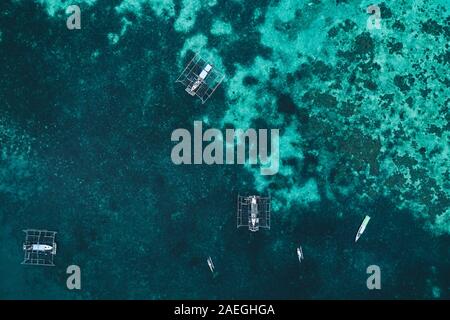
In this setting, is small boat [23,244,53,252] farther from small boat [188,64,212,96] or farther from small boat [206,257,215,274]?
small boat [188,64,212,96]

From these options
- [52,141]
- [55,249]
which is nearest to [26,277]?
[55,249]

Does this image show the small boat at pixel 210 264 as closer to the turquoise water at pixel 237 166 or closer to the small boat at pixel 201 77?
the turquoise water at pixel 237 166

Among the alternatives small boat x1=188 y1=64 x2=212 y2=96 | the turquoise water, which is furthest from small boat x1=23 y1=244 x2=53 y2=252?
small boat x1=188 y1=64 x2=212 y2=96

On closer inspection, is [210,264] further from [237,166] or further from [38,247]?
[38,247]

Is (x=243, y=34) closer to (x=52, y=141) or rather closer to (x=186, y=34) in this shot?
(x=186, y=34)

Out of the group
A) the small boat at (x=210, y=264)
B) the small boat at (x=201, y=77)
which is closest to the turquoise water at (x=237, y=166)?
the small boat at (x=210, y=264)

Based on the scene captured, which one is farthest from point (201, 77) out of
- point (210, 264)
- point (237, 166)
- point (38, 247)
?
point (38, 247)

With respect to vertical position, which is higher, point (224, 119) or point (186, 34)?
point (186, 34)

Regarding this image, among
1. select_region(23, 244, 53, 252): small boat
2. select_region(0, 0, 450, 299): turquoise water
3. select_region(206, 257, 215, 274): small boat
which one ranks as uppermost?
select_region(0, 0, 450, 299): turquoise water
